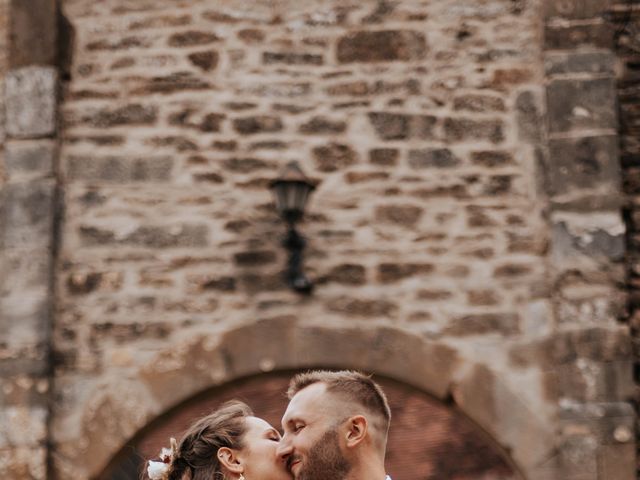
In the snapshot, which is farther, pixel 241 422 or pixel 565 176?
pixel 565 176

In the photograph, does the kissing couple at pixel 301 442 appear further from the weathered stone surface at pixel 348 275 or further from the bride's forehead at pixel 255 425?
the weathered stone surface at pixel 348 275

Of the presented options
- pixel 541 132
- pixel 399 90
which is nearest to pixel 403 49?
pixel 399 90

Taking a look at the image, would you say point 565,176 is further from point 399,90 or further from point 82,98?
point 82,98

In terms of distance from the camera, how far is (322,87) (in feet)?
21.5

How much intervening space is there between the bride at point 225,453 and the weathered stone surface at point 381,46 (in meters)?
2.65

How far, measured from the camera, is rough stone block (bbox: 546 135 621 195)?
6.29m

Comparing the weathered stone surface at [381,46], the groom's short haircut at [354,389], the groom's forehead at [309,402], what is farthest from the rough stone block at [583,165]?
the groom's forehead at [309,402]

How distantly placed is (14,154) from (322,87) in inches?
61.8

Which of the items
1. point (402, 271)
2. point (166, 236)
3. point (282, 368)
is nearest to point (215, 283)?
point (166, 236)

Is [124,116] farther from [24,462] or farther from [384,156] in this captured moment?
[24,462]

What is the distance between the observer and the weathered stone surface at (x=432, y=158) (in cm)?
644

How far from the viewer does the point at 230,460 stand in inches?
167

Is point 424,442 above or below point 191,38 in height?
below

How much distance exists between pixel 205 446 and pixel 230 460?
11 centimetres
